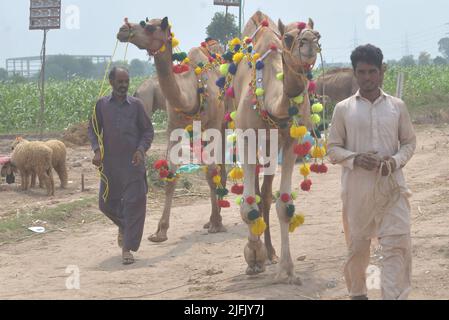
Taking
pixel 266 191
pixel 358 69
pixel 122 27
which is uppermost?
pixel 122 27

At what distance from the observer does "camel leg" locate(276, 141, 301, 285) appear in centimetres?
742

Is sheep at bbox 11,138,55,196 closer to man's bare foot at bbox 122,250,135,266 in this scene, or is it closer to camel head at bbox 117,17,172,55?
man's bare foot at bbox 122,250,135,266

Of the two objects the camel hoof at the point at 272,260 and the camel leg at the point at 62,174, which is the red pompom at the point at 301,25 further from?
the camel leg at the point at 62,174

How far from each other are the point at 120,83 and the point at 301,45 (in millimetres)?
2761

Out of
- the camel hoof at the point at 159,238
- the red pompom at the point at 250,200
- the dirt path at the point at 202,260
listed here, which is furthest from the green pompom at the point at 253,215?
the camel hoof at the point at 159,238

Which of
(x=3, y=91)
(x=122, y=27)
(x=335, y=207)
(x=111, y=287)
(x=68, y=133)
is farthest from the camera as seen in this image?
(x=3, y=91)

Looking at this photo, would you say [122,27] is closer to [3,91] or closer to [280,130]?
[280,130]

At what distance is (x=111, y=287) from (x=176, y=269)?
1.06 m

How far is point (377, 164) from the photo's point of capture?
219 inches

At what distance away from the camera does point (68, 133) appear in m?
21.3

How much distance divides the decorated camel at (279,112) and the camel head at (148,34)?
2.91ft

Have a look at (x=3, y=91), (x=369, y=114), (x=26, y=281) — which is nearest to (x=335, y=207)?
(x=26, y=281)

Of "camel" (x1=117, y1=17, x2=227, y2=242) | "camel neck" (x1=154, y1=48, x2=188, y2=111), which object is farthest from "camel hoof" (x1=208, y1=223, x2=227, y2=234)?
"camel neck" (x1=154, y1=48, x2=188, y2=111)
